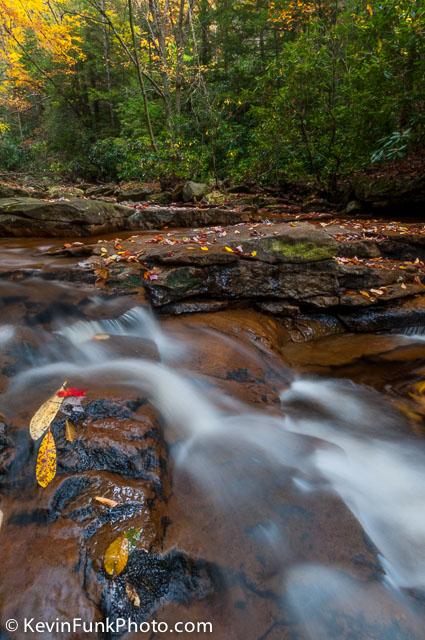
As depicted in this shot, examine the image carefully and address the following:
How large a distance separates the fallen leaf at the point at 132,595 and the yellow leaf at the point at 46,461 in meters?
0.66

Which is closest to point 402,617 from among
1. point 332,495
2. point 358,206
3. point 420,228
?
point 332,495

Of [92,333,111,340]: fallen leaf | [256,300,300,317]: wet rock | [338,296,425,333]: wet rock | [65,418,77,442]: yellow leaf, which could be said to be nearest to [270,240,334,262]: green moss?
[256,300,300,317]: wet rock

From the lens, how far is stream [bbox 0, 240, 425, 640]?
160 centimetres

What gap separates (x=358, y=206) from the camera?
29.2 feet

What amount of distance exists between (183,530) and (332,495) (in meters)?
0.94

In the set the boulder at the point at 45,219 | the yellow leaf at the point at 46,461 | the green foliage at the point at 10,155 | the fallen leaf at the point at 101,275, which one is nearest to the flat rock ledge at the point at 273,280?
the fallen leaf at the point at 101,275

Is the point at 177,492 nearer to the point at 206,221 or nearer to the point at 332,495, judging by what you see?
the point at 332,495

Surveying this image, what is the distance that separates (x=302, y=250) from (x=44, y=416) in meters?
3.61

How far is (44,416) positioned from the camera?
224cm

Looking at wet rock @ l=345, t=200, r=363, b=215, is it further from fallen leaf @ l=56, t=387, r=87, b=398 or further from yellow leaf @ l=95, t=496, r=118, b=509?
yellow leaf @ l=95, t=496, r=118, b=509

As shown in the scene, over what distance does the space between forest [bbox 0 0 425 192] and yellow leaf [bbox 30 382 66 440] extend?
6773 mm

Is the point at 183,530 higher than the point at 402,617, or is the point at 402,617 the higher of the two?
the point at 183,530

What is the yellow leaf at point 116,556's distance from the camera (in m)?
1.60

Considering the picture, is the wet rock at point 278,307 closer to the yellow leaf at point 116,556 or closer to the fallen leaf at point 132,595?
the yellow leaf at point 116,556
